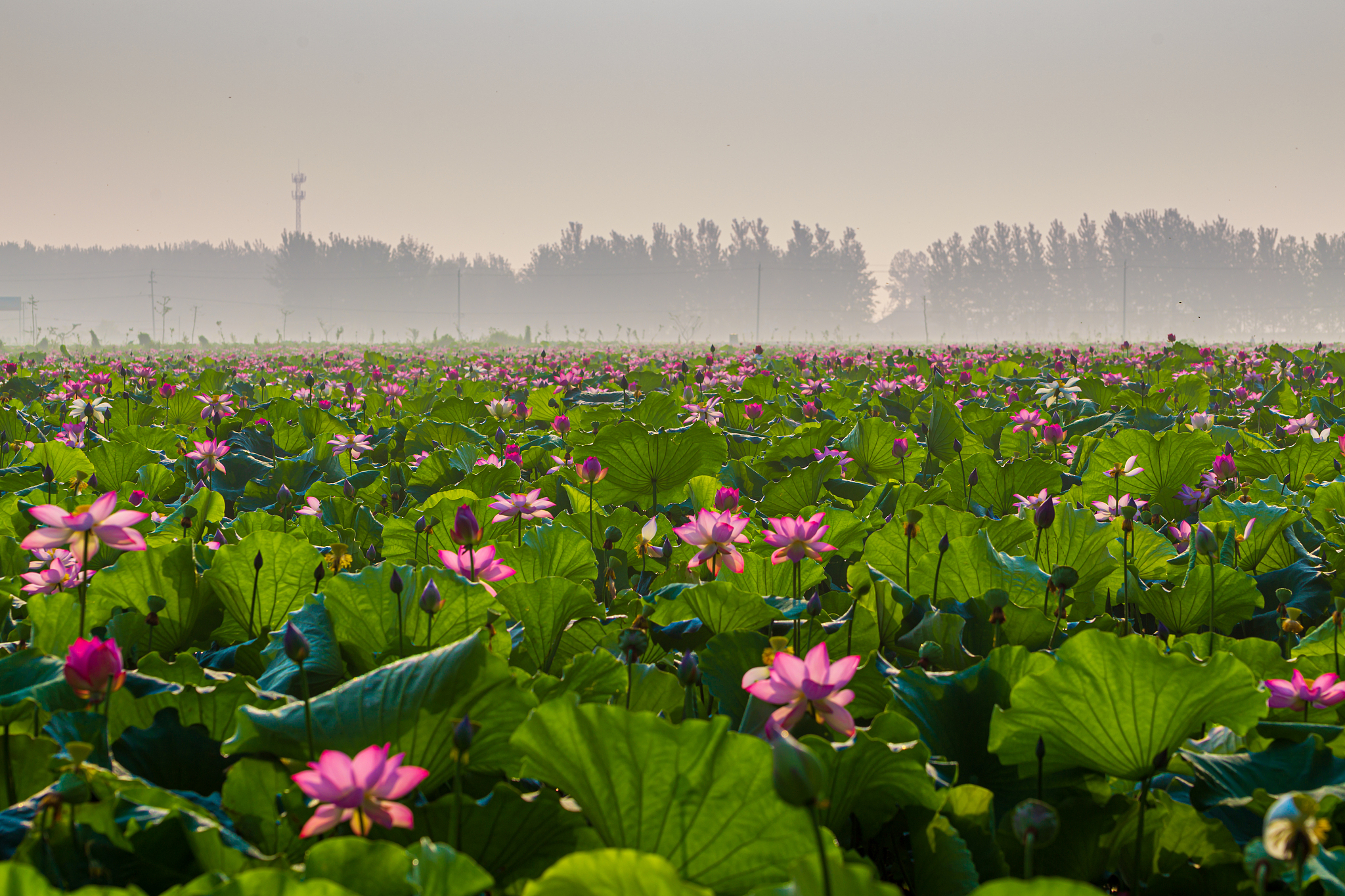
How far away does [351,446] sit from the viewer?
3486 millimetres

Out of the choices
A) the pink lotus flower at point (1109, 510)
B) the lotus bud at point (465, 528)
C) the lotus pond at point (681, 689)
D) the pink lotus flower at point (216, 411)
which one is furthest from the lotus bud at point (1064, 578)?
the pink lotus flower at point (216, 411)

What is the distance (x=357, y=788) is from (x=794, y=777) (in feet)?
1.34

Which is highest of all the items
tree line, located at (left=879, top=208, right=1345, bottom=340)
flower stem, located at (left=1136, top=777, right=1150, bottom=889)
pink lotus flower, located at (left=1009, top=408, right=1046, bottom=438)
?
tree line, located at (left=879, top=208, right=1345, bottom=340)

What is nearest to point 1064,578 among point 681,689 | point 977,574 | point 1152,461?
point 977,574

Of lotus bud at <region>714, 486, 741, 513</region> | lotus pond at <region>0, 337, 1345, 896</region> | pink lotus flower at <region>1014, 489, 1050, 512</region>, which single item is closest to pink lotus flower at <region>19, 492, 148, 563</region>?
lotus pond at <region>0, 337, 1345, 896</region>

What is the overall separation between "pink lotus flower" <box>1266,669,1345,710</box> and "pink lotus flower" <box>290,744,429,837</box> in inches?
43.0

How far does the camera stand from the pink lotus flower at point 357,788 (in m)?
0.74

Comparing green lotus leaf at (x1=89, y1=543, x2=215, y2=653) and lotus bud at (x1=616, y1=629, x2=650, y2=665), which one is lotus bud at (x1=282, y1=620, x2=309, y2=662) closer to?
lotus bud at (x1=616, y1=629, x2=650, y2=665)

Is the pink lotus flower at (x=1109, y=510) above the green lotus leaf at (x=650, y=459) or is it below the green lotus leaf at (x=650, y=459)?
below

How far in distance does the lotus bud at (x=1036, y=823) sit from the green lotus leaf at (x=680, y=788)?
191mm

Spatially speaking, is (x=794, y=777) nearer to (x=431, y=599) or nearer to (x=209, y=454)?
(x=431, y=599)

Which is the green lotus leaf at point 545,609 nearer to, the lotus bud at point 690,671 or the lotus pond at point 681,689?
the lotus pond at point 681,689

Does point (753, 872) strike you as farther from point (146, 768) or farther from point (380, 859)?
point (146, 768)

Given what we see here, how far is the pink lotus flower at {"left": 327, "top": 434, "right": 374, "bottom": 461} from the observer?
344cm
